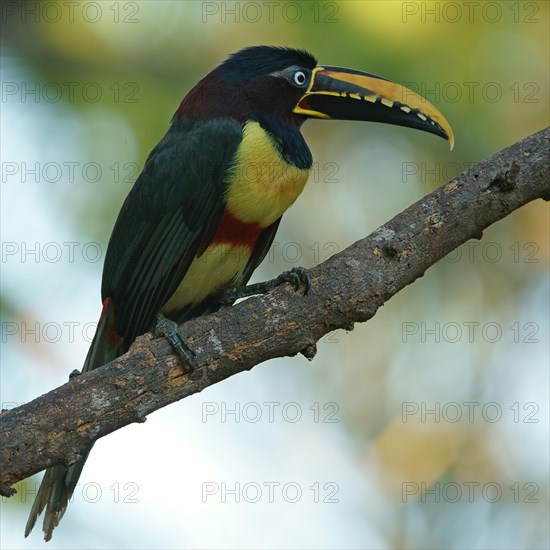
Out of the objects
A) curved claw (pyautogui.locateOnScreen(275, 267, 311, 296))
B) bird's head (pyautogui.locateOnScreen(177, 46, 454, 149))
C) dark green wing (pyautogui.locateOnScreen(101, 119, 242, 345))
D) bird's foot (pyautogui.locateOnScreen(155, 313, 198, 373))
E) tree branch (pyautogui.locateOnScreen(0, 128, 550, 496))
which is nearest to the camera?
tree branch (pyautogui.locateOnScreen(0, 128, 550, 496))

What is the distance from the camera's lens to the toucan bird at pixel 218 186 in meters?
4.97

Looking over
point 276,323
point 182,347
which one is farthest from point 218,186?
point 182,347

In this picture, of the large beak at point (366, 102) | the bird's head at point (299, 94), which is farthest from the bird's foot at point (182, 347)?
the large beak at point (366, 102)

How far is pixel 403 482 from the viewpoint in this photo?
6875mm

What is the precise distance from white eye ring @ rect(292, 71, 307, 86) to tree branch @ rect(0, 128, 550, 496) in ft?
4.18

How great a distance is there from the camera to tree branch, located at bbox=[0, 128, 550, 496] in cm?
391

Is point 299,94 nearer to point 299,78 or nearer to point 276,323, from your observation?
point 299,78

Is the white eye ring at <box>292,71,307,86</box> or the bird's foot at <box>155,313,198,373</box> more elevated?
the white eye ring at <box>292,71,307,86</box>

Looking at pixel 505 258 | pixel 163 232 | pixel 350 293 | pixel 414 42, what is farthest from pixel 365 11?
pixel 350 293

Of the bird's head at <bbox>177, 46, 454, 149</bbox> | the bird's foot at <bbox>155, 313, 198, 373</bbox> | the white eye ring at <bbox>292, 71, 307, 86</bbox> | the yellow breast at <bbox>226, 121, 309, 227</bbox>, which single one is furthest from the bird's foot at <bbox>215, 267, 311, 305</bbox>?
the white eye ring at <bbox>292, 71, 307, 86</bbox>

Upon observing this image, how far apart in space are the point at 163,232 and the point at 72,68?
7.14 feet

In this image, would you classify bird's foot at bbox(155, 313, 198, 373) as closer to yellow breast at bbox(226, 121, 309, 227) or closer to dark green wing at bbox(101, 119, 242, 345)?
dark green wing at bbox(101, 119, 242, 345)

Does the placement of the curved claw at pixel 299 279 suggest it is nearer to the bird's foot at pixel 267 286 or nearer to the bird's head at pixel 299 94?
the bird's foot at pixel 267 286

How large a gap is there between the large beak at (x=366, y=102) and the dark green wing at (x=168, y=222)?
55cm
